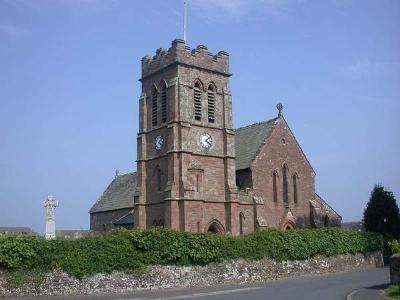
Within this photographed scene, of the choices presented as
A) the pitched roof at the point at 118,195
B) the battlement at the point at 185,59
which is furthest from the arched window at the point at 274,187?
the pitched roof at the point at 118,195

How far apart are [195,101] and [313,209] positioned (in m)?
15.4

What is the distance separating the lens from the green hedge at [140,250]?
938 inches

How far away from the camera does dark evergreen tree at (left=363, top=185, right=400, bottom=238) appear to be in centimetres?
4281

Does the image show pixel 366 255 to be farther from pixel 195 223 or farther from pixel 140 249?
pixel 140 249

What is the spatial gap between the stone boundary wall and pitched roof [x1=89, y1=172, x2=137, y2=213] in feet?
80.8

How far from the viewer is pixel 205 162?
4025 centimetres

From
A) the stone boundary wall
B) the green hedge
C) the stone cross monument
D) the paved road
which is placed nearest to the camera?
the paved road

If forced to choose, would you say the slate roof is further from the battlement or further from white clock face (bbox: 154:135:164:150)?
the battlement

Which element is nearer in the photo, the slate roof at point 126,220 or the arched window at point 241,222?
the arched window at point 241,222

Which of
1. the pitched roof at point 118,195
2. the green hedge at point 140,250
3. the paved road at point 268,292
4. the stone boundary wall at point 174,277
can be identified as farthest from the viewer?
the pitched roof at point 118,195

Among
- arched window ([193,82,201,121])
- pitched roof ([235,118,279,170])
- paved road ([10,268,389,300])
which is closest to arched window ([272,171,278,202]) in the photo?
pitched roof ([235,118,279,170])

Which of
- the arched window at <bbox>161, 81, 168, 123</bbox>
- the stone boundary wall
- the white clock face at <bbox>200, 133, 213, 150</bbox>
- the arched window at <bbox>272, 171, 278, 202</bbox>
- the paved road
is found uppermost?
the arched window at <bbox>161, 81, 168, 123</bbox>

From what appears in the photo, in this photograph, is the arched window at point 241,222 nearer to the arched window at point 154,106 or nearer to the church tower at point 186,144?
the church tower at point 186,144

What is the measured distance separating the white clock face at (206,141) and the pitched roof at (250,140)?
4.42 metres
